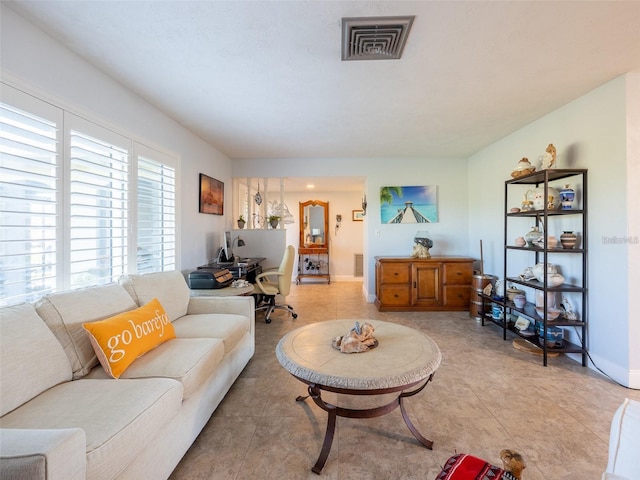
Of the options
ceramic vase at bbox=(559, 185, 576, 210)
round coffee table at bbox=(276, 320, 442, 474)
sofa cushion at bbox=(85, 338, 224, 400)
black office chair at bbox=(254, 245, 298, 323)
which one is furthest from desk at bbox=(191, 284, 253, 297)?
ceramic vase at bbox=(559, 185, 576, 210)

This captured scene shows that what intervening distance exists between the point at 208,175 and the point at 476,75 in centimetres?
324

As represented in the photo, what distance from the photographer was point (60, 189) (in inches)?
66.3

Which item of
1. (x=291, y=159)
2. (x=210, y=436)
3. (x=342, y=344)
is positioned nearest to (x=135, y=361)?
(x=210, y=436)

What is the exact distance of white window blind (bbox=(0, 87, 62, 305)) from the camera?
1.40 meters

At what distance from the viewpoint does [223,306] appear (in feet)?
7.86

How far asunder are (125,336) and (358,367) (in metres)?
1.29

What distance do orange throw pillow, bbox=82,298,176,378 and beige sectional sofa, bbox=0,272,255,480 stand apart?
0.05 m

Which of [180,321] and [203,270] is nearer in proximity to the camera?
[180,321]

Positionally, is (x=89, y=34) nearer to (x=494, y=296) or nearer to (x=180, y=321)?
(x=180, y=321)

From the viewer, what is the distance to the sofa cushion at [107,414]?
949mm

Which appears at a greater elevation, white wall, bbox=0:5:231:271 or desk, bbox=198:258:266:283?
white wall, bbox=0:5:231:271

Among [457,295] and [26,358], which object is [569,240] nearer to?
[457,295]

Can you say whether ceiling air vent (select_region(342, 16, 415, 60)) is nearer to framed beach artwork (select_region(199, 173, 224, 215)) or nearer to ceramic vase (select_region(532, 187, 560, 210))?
ceramic vase (select_region(532, 187, 560, 210))

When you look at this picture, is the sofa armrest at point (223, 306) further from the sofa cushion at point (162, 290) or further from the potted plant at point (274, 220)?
the potted plant at point (274, 220)
